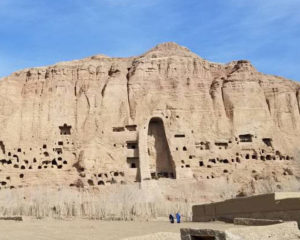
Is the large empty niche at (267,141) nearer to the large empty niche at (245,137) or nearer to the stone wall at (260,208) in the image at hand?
the large empty niche at (245,137)

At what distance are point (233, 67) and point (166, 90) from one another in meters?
10.9

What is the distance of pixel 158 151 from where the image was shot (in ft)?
149

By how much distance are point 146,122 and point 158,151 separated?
3.56 meters

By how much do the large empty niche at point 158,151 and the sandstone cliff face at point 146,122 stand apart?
0.37 ft

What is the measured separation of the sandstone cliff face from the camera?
42719 mm

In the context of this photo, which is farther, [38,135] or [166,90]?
[166,90]

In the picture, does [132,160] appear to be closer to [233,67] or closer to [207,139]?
[207,139]

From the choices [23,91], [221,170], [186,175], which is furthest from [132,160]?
[23,91]

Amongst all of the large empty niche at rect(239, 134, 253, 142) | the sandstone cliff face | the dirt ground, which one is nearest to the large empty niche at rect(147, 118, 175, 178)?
the sandstone cliff face

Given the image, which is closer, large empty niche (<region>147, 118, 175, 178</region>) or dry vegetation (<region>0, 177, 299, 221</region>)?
dry vegetation (<region>0, 177, 299, 221</region>)

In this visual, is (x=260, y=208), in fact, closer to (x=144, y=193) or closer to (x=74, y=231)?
(x=74, y=231)

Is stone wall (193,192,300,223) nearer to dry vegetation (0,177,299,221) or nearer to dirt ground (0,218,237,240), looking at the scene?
dirt ground (0,218,237,240)

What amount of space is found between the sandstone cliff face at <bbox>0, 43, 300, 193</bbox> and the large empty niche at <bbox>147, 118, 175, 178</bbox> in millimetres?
114

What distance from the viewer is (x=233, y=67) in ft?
175
